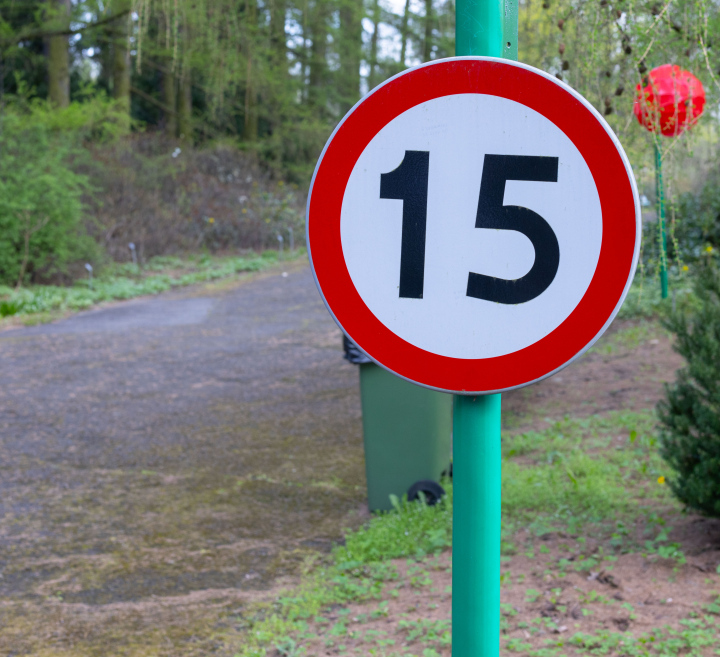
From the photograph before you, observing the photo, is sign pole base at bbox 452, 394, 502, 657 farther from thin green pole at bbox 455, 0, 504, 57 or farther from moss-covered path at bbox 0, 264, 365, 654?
moss-covered path at bbox 0, 264, 365, 654

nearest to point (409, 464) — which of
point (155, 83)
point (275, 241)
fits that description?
point (275, 241)

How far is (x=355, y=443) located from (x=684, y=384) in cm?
283

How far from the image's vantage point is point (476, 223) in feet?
4.54

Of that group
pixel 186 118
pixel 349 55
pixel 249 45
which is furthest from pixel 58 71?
pixel 249 45

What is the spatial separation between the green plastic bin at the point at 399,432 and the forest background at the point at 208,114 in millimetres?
1669

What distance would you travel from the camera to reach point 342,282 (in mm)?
1481

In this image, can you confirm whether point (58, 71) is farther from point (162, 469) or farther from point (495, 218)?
point (495, 218)

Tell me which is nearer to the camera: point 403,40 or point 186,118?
point 403,40

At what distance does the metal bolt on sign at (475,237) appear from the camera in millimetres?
1336

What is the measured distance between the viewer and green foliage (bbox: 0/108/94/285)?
42.9 feet

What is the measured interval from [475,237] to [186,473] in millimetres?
4223

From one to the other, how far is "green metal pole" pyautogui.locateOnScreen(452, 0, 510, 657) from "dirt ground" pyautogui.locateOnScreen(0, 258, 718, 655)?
5.61ft

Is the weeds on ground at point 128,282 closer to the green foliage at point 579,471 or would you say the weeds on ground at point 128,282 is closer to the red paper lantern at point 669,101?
the green foliage at point 579,471

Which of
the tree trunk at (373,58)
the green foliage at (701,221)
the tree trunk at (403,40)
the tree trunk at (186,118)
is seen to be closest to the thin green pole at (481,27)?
the green foliage at (701,221)
